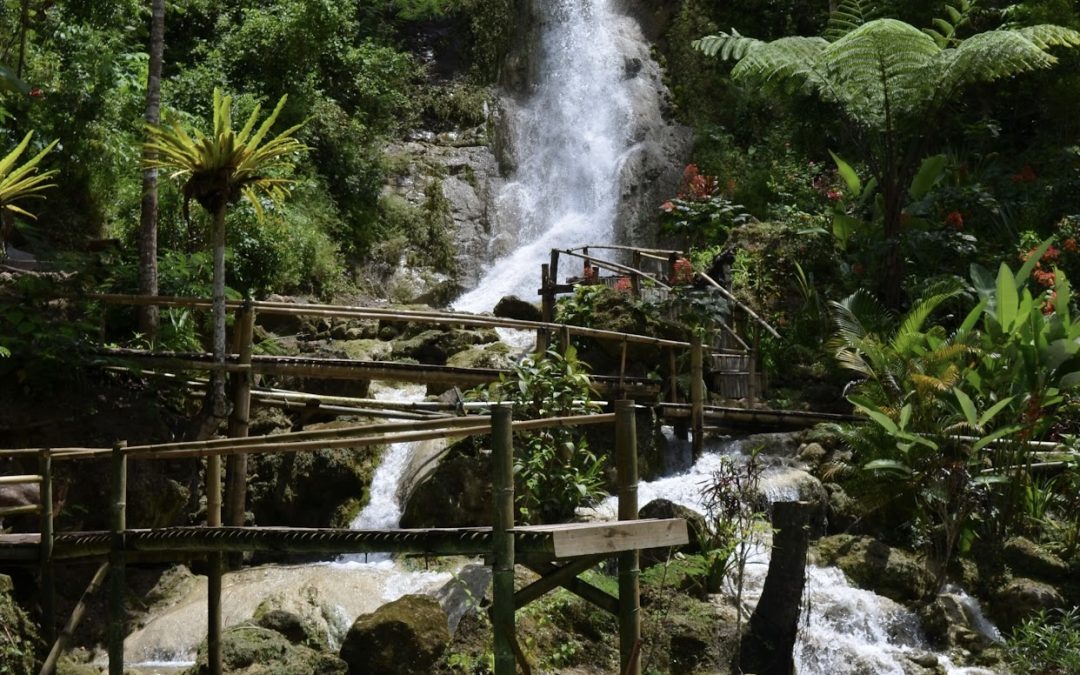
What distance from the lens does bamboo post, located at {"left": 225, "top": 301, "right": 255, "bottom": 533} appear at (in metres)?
9.38

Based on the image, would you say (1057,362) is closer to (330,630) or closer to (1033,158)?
(330,630)

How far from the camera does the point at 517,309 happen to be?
15852mm

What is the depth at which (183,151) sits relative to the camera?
8.41 m

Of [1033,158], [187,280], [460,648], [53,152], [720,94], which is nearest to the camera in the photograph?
[460,648]

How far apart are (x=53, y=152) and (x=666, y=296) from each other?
7.58m

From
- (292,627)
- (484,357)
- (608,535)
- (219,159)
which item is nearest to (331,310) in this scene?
(219,159)

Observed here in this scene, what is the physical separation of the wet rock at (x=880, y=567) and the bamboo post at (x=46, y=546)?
612cm

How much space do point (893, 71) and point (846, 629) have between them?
7793 millimetres

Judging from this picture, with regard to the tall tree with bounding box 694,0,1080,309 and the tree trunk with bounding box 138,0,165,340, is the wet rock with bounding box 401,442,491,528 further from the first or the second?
the tall tree with bounding box 694,0,1080,309

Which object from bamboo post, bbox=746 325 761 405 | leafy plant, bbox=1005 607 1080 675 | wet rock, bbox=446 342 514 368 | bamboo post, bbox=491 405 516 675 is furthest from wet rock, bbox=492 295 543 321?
bamboo post, bbox=491 405 516 675

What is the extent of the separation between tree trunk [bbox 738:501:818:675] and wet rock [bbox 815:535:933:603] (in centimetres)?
192

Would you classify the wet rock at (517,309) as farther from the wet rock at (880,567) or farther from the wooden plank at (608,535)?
the wooden plank at (608,535)

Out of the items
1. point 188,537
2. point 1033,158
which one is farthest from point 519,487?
point 1033,158

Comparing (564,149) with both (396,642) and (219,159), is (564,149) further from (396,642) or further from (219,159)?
(396,642)
